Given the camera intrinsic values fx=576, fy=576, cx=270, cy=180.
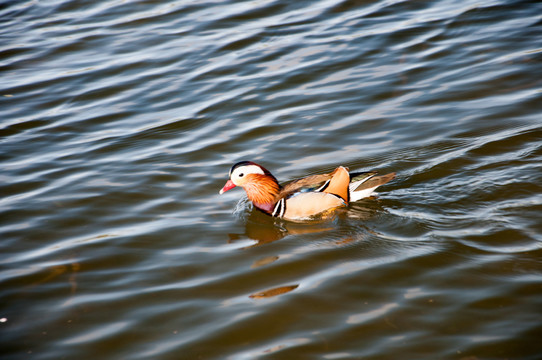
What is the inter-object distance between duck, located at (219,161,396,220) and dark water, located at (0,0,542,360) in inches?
8.8

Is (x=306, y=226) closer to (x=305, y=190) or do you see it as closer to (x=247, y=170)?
(x=305, y=190)

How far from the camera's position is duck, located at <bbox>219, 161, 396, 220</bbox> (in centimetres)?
698

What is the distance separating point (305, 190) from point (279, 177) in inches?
37.6

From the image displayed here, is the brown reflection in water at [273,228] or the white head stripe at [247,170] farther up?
the white head stripe at [247,170]

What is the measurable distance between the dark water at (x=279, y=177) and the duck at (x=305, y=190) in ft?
0.73

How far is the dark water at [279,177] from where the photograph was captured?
484cm

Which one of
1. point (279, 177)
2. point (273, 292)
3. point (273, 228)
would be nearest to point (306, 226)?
point (273, 228)

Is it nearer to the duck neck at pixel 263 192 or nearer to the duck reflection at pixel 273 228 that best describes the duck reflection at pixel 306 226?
the duck reflection at pixel 273 228

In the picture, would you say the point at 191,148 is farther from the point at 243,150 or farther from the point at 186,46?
the point at 186,46

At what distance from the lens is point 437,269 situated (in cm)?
530

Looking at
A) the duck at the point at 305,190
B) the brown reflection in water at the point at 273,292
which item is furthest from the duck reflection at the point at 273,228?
the brown reflection in water at the point at 273,292

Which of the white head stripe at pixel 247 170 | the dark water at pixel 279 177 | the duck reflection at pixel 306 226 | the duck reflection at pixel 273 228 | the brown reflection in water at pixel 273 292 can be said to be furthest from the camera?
the white head stripe at pixel 247 170

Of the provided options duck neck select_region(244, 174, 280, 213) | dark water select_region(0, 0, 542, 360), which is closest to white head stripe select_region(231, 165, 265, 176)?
duck neck select_region(244, 174, 280, 213)

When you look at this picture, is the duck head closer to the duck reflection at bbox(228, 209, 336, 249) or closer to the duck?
the duck
